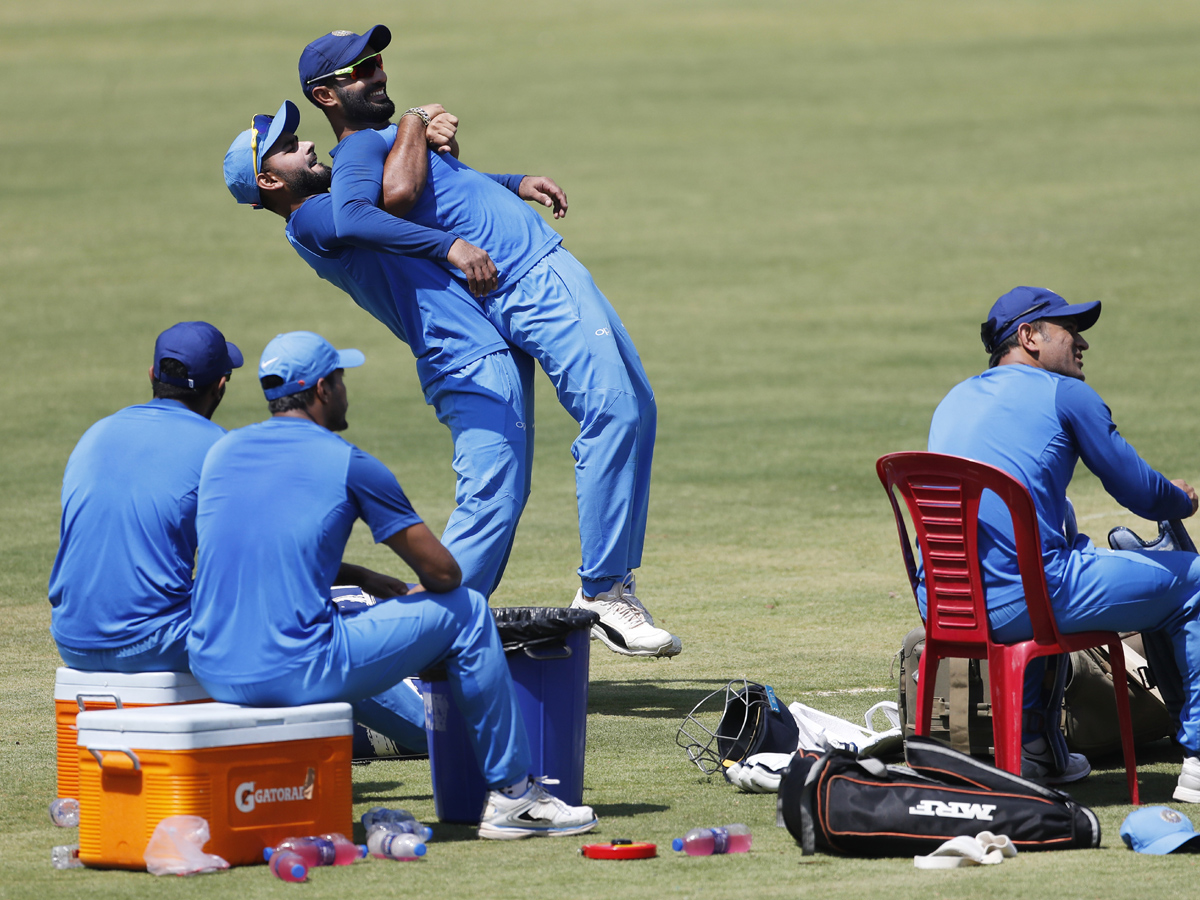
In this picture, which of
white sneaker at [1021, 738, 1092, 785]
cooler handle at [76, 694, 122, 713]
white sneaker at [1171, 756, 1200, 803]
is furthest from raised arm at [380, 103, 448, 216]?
white sneaker at [1171, 756, 1200, 803]

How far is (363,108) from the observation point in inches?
299

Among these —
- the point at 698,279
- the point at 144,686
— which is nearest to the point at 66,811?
the point at 144,686

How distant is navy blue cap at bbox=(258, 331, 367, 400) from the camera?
18.2 feet

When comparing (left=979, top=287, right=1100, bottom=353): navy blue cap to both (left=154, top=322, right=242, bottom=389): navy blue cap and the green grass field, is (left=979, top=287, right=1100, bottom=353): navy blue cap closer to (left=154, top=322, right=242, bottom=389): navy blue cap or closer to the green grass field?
the green grass field

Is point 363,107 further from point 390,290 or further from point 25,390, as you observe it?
point 25,390

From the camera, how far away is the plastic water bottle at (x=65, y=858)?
5.40 m

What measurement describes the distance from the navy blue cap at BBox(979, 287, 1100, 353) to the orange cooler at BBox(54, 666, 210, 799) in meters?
2.93

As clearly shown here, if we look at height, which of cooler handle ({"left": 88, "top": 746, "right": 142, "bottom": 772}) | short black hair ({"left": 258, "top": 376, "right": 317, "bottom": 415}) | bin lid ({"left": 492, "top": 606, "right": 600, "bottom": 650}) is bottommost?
cooler handle ({"left": 88, "top": 746, "right": 142, "bottom": 772})

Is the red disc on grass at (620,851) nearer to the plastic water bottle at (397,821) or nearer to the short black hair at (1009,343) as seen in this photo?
the plastic water bottle at (397,821)

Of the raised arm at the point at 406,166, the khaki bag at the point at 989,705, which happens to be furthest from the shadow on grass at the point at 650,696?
the raised arm at the point at 406,166

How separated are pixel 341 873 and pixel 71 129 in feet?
115

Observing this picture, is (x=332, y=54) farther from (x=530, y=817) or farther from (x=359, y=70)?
(x=530, y=817)

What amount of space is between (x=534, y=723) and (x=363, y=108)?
2.95 metres

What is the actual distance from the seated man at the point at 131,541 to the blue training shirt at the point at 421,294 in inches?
63.8
